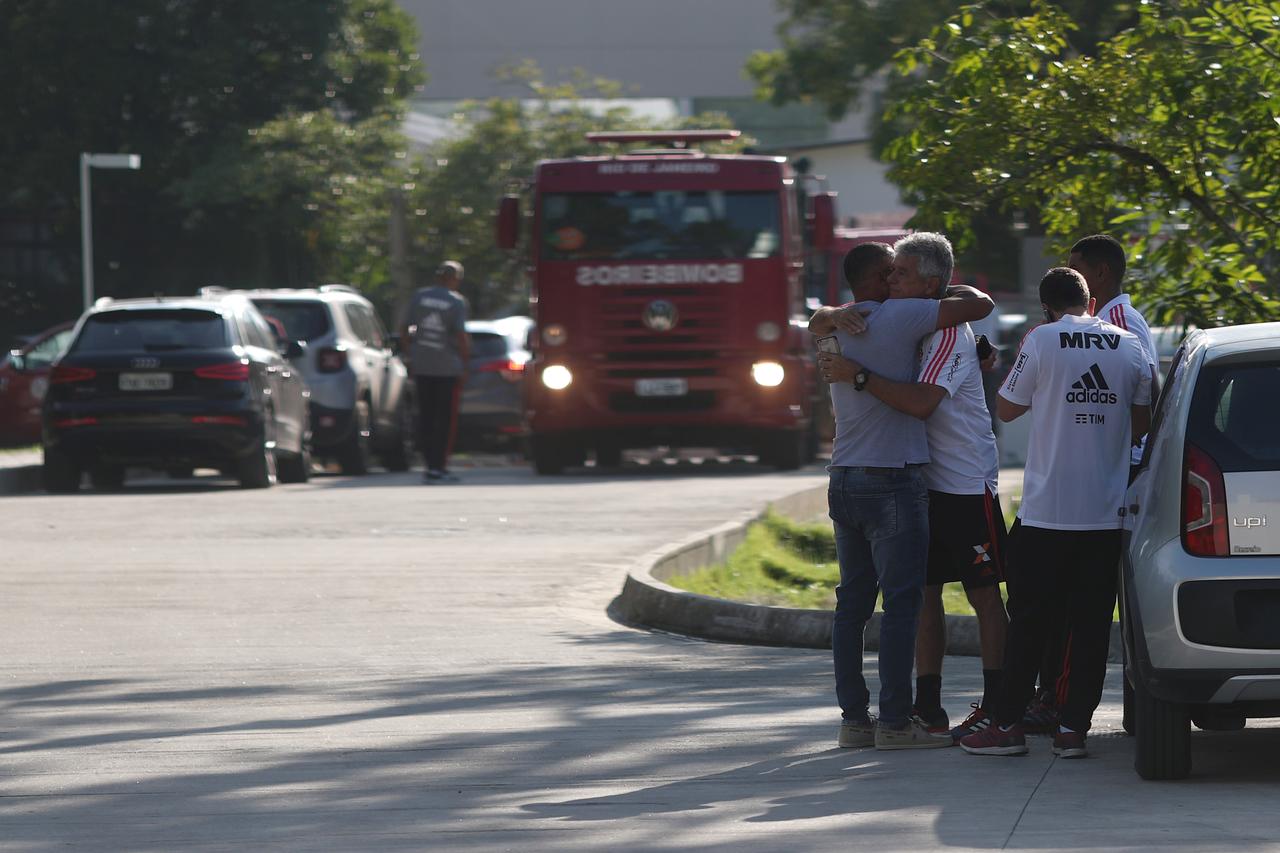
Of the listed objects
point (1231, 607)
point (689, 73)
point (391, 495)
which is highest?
point (689, 73)

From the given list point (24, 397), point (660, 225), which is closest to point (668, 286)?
point (660, 225)

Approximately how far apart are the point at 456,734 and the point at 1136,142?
5553 mm

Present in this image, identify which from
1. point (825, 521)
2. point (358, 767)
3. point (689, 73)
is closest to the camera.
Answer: point (358, 767)

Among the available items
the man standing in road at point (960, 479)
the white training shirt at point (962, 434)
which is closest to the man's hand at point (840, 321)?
the man standing in road at point (960, 479)

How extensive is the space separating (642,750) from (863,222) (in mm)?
36845

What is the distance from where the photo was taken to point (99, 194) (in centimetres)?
4538

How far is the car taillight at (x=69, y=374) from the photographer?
19.5m

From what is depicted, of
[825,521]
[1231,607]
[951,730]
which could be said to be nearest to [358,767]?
[951,730]

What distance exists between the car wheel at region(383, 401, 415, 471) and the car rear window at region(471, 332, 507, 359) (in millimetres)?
2814

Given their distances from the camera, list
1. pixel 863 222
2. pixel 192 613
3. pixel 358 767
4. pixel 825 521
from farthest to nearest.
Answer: pixel 863 222 → pixel 825 521 → pixel 192 613 → pixel 358 767

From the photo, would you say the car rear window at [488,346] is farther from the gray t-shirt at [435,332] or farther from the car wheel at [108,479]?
the car wheel at [108,479]

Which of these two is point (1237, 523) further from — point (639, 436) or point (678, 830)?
point (639, 436)

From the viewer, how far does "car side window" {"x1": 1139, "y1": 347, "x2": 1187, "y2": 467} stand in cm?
722

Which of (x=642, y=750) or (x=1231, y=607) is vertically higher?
(x=1231, y=607)
